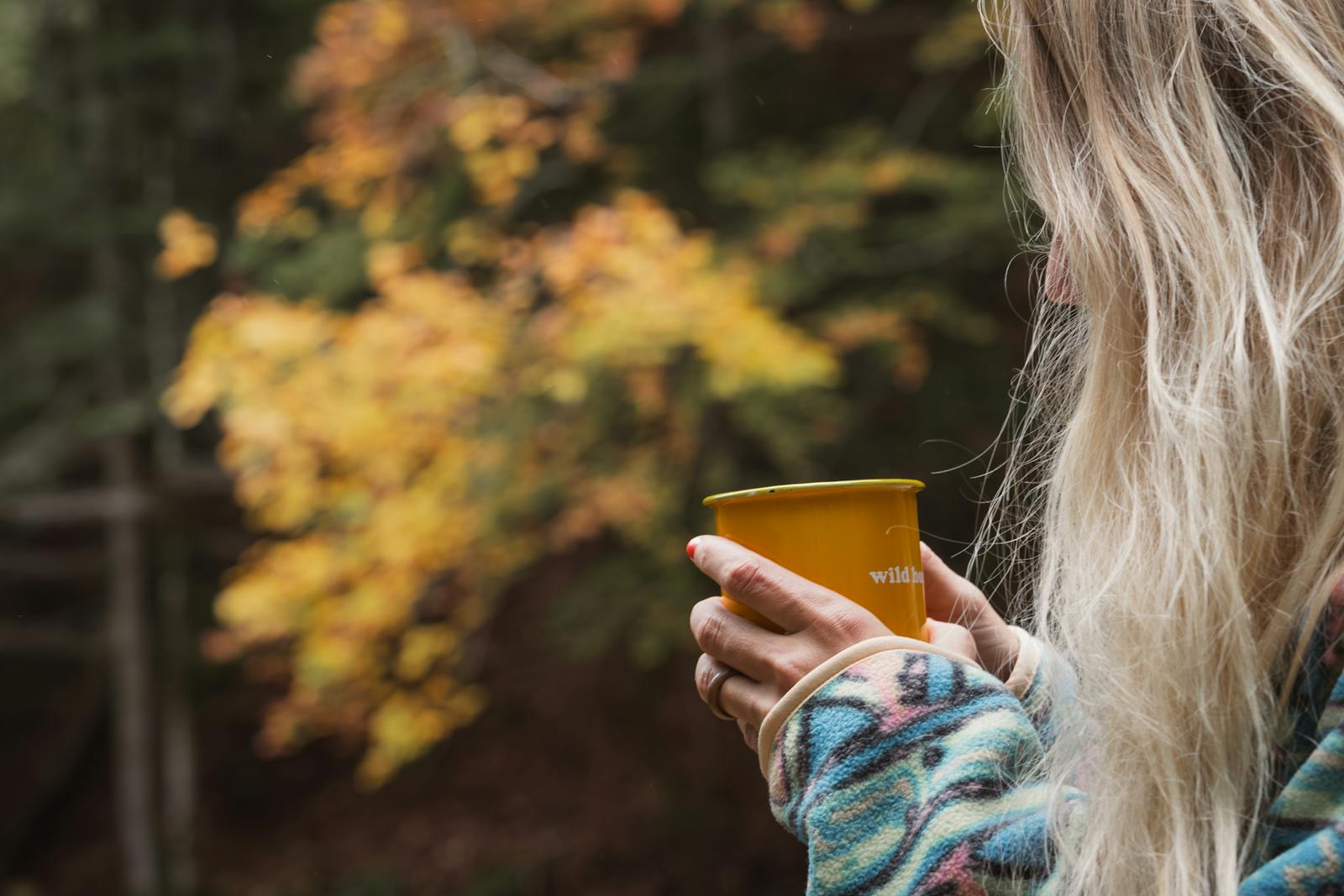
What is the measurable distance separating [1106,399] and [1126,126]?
0.47 feet

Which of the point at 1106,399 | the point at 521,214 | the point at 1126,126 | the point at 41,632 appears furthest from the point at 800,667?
the point at 41,632

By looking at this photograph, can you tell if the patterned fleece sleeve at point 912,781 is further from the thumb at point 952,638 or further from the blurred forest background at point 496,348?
the blurred forest background at point 496,348

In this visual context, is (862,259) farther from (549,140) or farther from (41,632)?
(41,632)

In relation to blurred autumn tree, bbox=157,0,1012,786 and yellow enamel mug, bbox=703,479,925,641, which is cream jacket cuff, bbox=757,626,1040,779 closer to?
yellow enamel mug, bbox=703,479,925,641

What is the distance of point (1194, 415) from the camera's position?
22.8 inches

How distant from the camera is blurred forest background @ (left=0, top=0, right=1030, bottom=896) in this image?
9.61 feet

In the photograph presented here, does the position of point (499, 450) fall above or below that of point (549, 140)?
below

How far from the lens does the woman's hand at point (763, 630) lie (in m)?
0.67

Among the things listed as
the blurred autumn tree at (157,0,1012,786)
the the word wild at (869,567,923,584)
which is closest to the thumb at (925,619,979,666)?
the the word wild at (869,567,923,584)

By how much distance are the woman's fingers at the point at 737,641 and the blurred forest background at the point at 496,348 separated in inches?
54.3

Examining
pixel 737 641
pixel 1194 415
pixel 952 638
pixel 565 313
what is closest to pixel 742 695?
pixel 737 641

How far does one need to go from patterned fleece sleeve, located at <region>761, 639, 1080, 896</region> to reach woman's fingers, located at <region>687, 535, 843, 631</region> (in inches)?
1.6

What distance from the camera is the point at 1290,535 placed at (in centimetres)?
58

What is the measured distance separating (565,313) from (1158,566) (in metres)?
2.40
